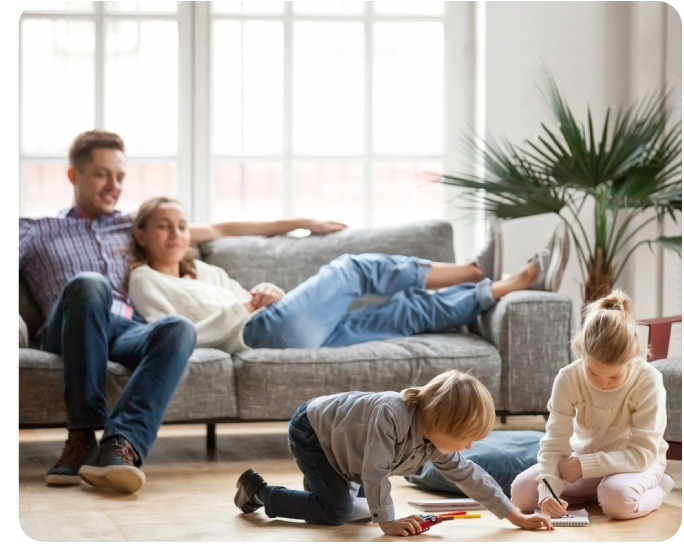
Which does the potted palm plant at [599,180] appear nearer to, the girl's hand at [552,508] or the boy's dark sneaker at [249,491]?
the girl's hand at [552,508]

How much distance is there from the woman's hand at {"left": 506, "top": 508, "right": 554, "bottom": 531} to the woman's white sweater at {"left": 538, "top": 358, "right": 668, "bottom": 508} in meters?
0.17

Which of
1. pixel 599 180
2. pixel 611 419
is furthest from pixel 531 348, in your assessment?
pixel 611 419

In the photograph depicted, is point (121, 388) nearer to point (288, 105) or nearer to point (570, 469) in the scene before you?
point (570, 469)

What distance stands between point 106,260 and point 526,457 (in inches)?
61.2

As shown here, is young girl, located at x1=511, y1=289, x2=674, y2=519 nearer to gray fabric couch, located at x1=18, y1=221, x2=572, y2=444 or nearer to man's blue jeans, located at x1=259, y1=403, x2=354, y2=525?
man's blue jeans, located at x1=259, y1=403, x2=354, y2=525

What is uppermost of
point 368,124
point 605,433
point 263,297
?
point 368,124

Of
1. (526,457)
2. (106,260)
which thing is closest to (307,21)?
(106,260)

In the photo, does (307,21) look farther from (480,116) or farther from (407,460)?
(407,460)

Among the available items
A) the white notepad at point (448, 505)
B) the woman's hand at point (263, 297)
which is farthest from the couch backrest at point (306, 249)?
the white notepad at point (448, 505)

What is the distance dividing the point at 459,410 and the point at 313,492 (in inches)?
17.5

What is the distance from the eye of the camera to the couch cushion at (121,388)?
3016 millimetres

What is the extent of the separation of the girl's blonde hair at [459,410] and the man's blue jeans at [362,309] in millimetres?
1181

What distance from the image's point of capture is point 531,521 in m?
2.27

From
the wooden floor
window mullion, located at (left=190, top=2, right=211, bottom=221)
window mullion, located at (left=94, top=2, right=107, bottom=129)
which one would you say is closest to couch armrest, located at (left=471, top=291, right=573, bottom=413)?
the wooden floor
